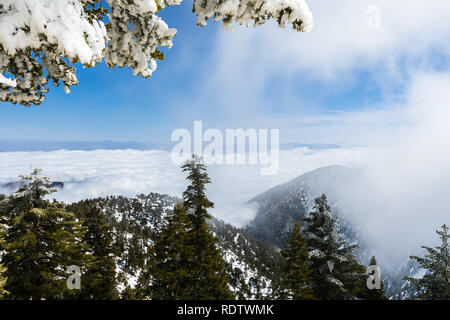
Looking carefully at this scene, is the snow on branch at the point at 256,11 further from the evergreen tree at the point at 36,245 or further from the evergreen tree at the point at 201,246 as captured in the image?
the evergreen tree at the point at 201,246

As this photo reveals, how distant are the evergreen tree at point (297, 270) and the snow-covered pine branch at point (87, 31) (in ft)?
58.2

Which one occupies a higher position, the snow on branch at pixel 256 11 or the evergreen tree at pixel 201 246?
the snow on branch at pixel 256 11

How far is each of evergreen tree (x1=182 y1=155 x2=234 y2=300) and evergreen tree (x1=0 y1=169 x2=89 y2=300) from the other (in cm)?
722

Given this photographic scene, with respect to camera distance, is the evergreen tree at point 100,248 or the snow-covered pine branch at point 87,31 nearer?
the snow-covered pine branch at point 87,31

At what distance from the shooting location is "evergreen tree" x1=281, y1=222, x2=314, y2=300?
17.6 metres

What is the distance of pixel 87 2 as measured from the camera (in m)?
3.96

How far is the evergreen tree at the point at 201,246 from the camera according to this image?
59.2 ft

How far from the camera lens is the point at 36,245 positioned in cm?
1364

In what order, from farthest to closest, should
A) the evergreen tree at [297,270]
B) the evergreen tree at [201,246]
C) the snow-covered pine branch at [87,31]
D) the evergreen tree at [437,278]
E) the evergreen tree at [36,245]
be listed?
the evergreen tree at [201,246] → the evergreen tree at [297,270] → the evergreen tree at [437,278] → the evergreen tree at [36,245] → the snow-covered pine branch at [87,31]

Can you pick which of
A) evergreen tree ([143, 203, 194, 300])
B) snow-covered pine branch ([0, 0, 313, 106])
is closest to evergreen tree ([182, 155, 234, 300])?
evergreen tree ([143, 203, 194, 300])

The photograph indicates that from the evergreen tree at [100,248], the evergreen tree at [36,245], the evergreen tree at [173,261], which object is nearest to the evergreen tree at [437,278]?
the evergreen tree at [173,261]
